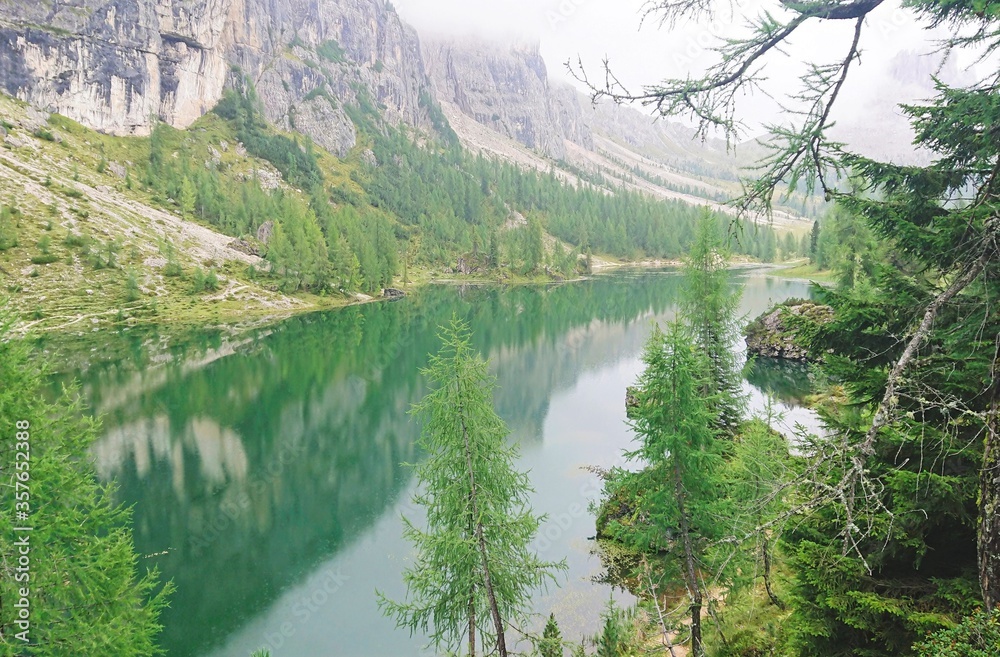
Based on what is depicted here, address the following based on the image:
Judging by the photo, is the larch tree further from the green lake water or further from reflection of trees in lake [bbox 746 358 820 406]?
reflection of trees in lake [bbox 746 358 820 406]

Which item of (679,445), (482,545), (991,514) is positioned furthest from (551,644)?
(991,514)

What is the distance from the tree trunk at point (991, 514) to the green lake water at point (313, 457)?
13.3 m

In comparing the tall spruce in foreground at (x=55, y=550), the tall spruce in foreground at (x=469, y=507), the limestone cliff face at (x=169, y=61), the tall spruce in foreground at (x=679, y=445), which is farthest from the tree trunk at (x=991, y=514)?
the limestone cliff face at (x=169, y=61)

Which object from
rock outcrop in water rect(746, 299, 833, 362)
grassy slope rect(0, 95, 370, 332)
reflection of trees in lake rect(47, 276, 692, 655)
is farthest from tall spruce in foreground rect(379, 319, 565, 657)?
grassy slope rect(0, 95, 370, 332)

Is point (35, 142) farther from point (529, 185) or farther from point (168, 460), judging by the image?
point (529, 185)

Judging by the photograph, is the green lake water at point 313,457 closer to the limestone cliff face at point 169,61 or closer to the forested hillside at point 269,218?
the forested hillside at point 269,218

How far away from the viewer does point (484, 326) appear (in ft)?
219

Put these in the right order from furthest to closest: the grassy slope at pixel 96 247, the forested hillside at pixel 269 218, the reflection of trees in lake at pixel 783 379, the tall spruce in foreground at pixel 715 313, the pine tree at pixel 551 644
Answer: the forested hillside at pixel 269 218, the grassy slope at pixel 96 247, the reflection of trees in lake at pixel 783 379, the tall spruce in foreground at pixel 715 313, the pine tree at pixel 551 644

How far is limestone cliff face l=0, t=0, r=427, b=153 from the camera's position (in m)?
105

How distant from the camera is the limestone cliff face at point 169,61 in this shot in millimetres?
105125

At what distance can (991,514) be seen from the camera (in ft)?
12.6

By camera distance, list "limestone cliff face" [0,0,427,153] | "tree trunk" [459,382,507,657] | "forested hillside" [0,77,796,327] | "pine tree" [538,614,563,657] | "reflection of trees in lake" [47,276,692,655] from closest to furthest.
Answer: "tree trunk" [459,382,507,657]
"pine tree" [538,614,563,657]
"reflection of trees in lake" [47,276,692,655]
"forested hillside" [0,77,796,327]
"limestone cliff face" [0,0,427,153]

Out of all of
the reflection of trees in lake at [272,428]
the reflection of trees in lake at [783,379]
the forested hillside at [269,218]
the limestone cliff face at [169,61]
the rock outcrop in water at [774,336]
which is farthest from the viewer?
the limestone cliff face at [169,61]

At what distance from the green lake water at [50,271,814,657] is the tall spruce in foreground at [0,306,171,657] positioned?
3.72 m
